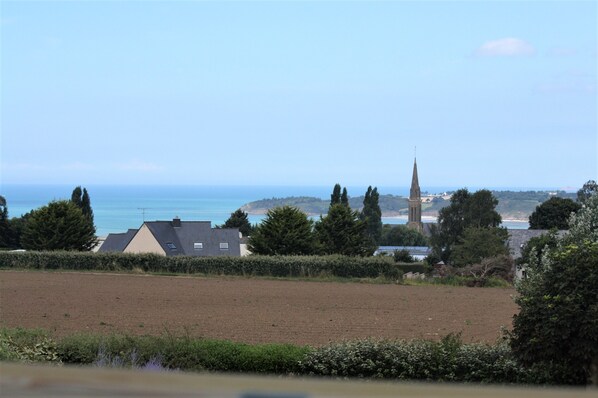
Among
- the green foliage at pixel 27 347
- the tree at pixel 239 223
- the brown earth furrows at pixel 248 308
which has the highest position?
the tree at pixel 239 223

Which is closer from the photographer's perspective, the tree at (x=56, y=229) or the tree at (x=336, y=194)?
the tree at (x=56, y=229)

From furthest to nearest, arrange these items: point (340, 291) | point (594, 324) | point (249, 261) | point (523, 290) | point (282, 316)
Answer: point (249, 261), point (340, 291), point (282, 316), point (523, 290), point (594, 324)

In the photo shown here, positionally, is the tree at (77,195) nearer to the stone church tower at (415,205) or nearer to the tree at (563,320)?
the tree at (563,320)

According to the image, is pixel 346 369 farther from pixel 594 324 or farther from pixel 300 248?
pixel 300 248

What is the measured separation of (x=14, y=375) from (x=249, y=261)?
39865 mm

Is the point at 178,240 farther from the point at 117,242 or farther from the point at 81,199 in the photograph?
the point at 81,199

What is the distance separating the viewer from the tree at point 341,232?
56500 mm

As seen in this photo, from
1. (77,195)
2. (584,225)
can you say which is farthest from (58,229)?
(584,225)

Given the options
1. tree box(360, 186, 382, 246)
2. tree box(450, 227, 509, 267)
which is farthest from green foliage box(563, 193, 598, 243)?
tree box(360, 186, 382, 246)

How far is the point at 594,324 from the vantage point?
11.3 m

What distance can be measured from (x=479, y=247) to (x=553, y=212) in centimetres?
2890

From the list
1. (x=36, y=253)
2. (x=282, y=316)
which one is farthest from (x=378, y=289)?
(x=36, y=253)

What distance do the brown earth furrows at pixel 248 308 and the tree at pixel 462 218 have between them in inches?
1783

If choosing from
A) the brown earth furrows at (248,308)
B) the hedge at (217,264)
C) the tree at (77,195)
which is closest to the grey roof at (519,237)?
the hedge at (217,264)
